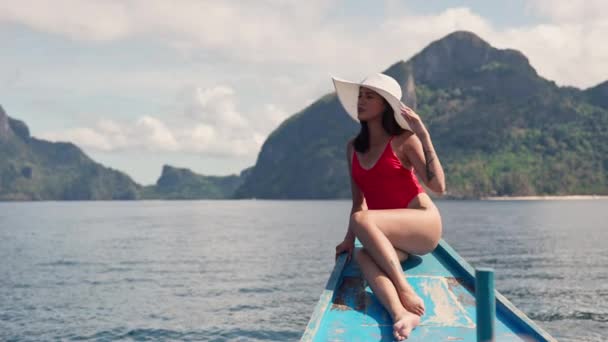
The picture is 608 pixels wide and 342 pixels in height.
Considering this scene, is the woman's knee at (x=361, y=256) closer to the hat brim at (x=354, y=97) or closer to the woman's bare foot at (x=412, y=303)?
the woman's bare foot at (x=412, y=303)

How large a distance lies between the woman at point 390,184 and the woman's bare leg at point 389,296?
1cm

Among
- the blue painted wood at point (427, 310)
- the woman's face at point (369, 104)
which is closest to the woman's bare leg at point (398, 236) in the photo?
the blue painted wood at point (427, 310)

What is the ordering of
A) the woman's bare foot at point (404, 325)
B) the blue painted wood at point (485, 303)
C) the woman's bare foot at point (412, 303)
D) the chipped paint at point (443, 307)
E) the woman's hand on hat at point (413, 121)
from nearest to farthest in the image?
the blue painted wood at point (485, 303), the woman's bare foot at point (404, 325), the woman's bare foot at point (412, 303), the chipped paint at point (443, 307), the woman's hand on hat at point (413, 121)

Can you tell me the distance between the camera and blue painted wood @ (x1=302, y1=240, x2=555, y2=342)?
583 centimetres

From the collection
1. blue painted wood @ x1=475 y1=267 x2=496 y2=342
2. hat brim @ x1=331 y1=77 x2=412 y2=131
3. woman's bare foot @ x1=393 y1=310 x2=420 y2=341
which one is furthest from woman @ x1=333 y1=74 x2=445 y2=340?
blue painted wood @ x1=475 y1=267 x2=496 y2=342

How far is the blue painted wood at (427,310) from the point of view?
5.83 meters

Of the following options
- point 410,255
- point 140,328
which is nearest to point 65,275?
point 140,328

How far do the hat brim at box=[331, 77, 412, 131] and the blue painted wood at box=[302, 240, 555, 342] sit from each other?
1.78 metres

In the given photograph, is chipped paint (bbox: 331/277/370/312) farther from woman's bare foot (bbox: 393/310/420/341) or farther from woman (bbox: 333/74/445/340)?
woman's bare foot (bbox: 393/310/420/341)

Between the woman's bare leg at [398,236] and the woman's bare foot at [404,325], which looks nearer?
the woman's bare foot at [404,325]

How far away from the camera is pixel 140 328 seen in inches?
772

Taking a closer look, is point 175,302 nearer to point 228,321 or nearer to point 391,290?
point 228,321

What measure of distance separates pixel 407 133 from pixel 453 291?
1.83 metres

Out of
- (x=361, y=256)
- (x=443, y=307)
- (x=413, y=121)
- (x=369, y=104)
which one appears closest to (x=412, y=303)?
(x=443, y=307)
